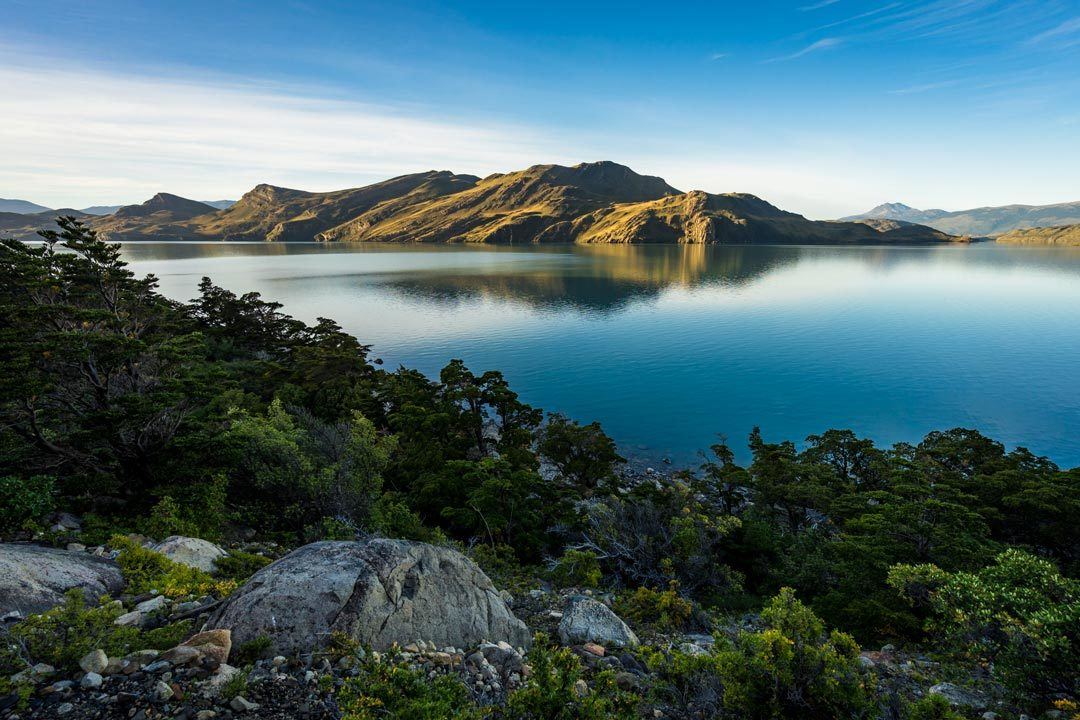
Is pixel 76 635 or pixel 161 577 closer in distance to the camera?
pixel 76 635

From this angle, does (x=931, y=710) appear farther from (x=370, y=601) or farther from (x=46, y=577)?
(x=46, y=577)

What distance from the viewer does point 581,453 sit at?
36.7 meters

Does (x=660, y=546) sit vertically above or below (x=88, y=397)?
below

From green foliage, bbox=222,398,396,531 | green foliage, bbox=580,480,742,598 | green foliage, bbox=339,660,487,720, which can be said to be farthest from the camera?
green foliage, bbox=580,480,742,598

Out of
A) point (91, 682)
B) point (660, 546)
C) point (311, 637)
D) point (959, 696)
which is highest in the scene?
point (91, 682)

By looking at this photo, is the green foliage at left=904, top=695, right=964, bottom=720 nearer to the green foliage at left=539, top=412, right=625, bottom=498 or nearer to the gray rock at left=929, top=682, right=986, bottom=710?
the gray rock at left=929, top=682, right=986, bottom=710

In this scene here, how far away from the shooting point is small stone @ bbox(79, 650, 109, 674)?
769 cm

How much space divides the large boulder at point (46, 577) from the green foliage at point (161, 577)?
0.87 feet

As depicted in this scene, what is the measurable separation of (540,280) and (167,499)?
134 metres

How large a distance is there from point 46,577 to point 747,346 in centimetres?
7755

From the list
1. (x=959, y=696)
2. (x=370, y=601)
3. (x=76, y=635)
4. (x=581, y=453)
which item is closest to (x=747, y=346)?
(x=581, y=453)

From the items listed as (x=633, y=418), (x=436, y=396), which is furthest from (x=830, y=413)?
(x=436, y=396)

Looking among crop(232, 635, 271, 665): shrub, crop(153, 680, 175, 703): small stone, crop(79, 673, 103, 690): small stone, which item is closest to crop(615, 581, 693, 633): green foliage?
crop(232, 635, 271, 665): shrub

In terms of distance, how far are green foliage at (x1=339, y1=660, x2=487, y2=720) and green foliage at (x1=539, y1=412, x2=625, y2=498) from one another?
92.9ft
